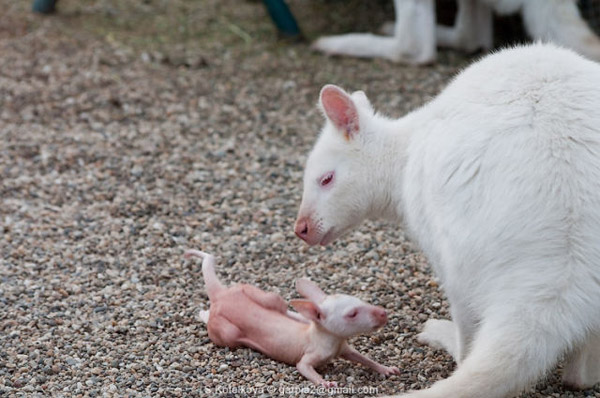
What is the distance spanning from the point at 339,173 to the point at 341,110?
0.69 ft

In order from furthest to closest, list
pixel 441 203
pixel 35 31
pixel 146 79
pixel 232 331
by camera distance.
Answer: pixel 35 31 → pixel 146 79 → pixel 232 331 → pixel 441 203

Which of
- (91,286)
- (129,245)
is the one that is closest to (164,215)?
(129,245)

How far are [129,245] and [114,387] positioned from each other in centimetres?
119

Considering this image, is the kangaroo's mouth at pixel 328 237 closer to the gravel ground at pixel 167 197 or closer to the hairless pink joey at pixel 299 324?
the hairless pink joey at pixel 299 324

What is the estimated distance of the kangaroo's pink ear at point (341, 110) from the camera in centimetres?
341

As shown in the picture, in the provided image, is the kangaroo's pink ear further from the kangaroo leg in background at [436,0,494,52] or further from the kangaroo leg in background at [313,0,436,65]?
the kangaroo leg in background at [436,0,494,52]

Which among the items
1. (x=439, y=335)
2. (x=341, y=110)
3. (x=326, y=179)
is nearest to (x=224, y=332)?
(x=326, y=179)

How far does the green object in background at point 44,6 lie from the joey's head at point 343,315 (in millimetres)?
4705

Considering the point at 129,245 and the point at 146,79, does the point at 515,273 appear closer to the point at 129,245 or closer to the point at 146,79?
the point at 129,245

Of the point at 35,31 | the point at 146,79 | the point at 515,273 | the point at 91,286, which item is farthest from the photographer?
the point at 35,31

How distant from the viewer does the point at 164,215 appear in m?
4.58

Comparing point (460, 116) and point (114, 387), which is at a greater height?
point (460, 116)

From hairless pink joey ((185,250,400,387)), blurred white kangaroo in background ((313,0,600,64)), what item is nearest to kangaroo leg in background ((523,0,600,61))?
blurred white kangaroo in background ((313,0,600,64))

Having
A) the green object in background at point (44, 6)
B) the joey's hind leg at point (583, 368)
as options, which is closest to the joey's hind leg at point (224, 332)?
the joey's hind leg at point (583, 368)
